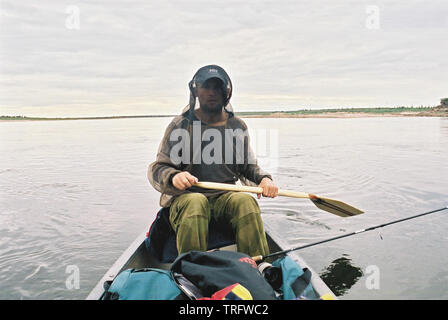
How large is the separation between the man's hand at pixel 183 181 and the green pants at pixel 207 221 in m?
0.09

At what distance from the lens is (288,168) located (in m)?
11.5

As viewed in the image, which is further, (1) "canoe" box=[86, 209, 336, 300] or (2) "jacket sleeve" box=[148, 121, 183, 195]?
(2) "jacket sleeve" box=[148, 121, 183, 195]

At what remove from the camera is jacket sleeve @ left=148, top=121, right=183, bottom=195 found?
2.93 metres

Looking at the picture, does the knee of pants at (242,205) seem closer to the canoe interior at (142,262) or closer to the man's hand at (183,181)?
the man's hand at (183,181)

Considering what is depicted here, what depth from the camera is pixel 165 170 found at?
2.96m

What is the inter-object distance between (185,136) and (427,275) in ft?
9.87

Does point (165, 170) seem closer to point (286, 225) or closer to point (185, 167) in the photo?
point (185, 167)

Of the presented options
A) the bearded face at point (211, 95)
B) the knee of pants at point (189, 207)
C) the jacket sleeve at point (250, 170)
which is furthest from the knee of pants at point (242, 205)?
the bearded face at point (211, 95)

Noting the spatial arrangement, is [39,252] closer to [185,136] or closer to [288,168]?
[185,136]

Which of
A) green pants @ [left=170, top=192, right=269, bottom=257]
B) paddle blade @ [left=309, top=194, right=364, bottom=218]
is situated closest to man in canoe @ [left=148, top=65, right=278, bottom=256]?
green pants @ [left=170, top=192, right=269, bottom=257]

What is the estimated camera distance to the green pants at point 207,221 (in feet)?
8.64

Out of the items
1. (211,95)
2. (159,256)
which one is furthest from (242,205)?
(211,95)

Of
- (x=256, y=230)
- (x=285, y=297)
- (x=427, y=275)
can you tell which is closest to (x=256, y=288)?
(x=285, y=297)

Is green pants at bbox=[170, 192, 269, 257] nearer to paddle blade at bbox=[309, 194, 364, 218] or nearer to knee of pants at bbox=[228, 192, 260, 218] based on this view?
knee of pants at bbox=[228, 192, 260, 218]
